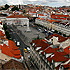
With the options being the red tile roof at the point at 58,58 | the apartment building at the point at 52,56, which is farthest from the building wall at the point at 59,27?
the red tile roof at the point at 58,58

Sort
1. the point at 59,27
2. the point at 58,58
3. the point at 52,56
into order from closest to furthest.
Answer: the point at 58,58 < the point at 52,56 < the point at 59,27

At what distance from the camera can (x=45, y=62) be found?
14.7 m

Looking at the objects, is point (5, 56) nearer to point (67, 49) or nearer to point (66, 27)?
point (67, 49)

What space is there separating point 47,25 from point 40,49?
39642 mm

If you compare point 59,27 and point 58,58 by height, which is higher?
point 58,58

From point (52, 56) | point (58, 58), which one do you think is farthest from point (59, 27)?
point (58, 58)

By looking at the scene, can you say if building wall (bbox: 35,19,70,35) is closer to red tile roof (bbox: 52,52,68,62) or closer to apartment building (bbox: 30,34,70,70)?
apartment building (bbox: 30,34,70,70)

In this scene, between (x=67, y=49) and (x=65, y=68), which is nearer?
(x=65, y=68)

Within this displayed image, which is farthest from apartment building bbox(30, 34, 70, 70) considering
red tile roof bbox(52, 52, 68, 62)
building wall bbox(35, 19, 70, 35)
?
building wall bbox(35, 19, 70, 35)

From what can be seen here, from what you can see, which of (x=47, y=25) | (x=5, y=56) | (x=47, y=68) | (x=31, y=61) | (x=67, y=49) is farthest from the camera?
(x=47, y=25)

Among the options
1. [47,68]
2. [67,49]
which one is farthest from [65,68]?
[67,49]

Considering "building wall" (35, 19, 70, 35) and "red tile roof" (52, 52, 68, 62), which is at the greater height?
"red tile roof" (52, 52, 68, 62)

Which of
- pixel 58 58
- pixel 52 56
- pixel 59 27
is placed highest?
pixel 58 58

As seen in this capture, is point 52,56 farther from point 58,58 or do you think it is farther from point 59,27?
point 59,27
